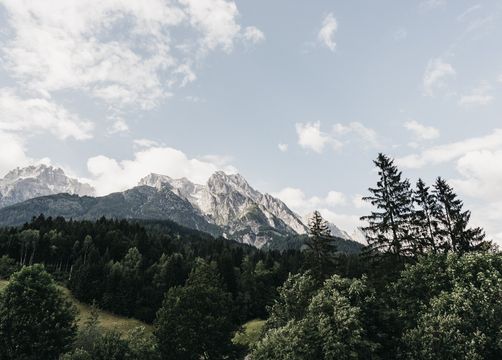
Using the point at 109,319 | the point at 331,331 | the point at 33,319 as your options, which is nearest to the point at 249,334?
the point at 109,319

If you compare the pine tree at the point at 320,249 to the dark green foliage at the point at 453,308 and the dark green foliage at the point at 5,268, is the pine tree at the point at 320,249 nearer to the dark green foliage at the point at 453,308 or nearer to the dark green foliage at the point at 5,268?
the dark green foliage at the point at 453,308

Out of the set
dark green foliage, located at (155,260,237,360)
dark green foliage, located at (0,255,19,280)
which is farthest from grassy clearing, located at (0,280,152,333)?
dark green foliage, located at (155,260,237,360)

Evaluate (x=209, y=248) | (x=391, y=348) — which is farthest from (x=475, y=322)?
(x=209, y=248)

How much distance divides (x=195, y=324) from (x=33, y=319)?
64.7 feet

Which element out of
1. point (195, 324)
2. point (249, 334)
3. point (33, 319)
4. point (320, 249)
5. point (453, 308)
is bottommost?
point (249, 334)

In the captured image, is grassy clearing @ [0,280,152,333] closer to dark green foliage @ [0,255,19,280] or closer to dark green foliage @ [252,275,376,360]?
dark green foliage @ [0,255,19,280]

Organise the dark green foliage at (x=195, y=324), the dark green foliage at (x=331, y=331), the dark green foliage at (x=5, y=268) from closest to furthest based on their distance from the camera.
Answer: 1. the dark green foliage at (x=331, y=331)
2. the dark green foliage at (x=195, y=324)
3. the dark green foliage at (x=5, y=268)

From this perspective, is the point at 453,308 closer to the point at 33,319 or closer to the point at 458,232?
the point at 458,232

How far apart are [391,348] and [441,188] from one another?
88.5 feet

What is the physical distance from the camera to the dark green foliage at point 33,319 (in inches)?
1694

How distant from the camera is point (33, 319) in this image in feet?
146

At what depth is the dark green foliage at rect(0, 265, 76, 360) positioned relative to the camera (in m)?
43.0

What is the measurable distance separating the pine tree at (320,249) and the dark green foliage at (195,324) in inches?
597

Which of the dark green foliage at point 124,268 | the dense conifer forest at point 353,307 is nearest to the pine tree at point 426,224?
the dense conifer forest at point 353,307
